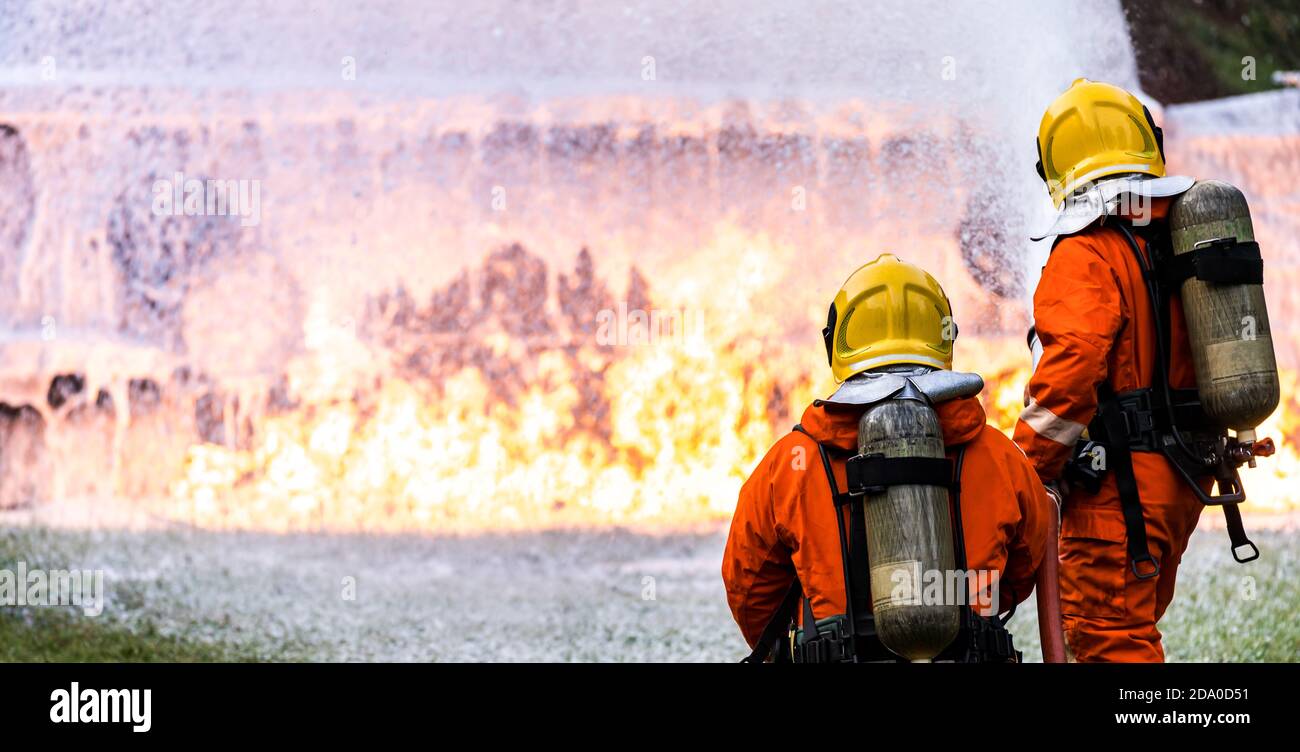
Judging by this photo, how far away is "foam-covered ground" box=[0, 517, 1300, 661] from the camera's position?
9.30 metres

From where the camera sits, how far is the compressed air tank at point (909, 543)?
407 centimetres

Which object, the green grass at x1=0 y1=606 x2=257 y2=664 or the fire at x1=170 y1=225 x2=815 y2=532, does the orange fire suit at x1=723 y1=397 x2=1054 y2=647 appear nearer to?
the green grass at x1=0 y1=606 x2=257 y2=664

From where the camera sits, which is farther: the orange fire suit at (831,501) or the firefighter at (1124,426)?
the firefighter at (1124,426)

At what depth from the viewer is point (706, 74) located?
37.3 ft

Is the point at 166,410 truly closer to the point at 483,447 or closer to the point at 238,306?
the point at 238,306

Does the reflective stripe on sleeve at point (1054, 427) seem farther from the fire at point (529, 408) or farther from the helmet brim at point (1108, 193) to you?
the fire at point (529, 408)

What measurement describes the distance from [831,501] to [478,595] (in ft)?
20.0

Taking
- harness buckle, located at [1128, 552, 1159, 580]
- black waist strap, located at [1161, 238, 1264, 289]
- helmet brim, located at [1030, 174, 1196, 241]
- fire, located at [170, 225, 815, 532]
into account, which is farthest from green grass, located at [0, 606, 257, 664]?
black waist strap, located at [1161, 238, 1264, 289]

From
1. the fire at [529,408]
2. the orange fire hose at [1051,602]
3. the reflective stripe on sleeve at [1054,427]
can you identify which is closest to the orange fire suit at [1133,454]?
the reflective stripe on sleeve at [1054,427]

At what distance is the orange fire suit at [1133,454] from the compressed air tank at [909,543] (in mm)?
1325
